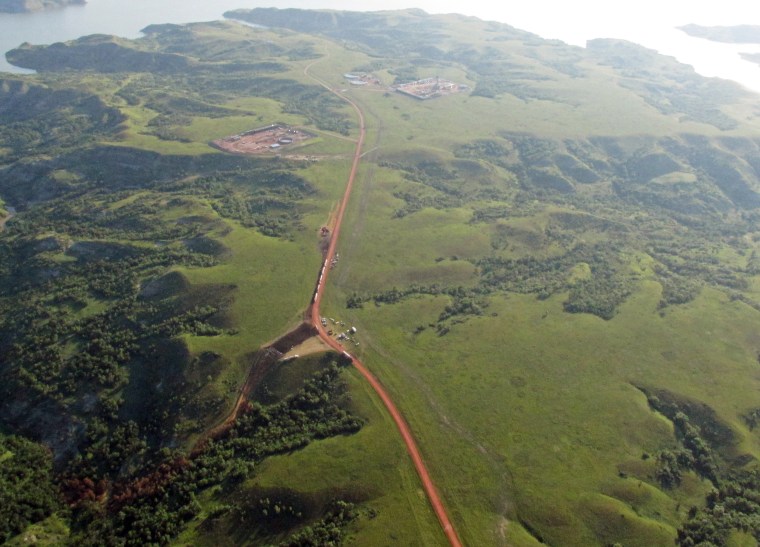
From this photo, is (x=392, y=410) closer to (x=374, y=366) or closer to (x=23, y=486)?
(x=374, y=366)

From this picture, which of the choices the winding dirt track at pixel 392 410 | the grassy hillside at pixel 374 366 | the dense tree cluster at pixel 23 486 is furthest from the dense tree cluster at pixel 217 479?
the winding dirt track at pixel 392 410

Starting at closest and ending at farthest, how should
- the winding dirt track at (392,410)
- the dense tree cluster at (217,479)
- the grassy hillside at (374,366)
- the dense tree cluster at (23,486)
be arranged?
the winding dirt track at (392,410) < the dense tree cluster at (217,479) < the dense tree cluster at (23,486) < the grassy hillside at (374,366)

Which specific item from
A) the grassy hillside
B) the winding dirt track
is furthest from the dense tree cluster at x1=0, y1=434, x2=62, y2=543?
the winding dirt track

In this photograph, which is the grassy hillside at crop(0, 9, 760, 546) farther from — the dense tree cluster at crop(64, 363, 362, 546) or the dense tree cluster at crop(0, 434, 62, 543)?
the dense tree cluster at crop(0, 434, 62, 543)

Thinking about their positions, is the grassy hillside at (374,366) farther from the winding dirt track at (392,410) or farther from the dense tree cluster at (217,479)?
the winding dirt track at (392,410)

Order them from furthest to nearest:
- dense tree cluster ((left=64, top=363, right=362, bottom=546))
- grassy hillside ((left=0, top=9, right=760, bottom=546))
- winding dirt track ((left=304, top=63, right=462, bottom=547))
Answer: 1. grassy hillside ((left=0, top=9, right=760, bottom=546))
2. dense tree cluster ((left=64, top=363, right=362, bottom=546))
3. winding dirt track ((left=304, top=63, right=462, bottom=547))

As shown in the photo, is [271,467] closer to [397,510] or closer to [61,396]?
[397,510]

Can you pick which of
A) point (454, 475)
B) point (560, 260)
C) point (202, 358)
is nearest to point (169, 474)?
point (202, 358)

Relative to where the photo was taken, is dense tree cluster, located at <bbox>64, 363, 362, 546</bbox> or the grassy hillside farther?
the grassy hillside

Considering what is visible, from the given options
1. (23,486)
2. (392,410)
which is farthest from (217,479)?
(23,486)

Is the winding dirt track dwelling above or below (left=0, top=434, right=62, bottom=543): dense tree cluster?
above

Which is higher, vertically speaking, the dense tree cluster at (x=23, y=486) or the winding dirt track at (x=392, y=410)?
the winding dirt track at (x=392, y=410)
